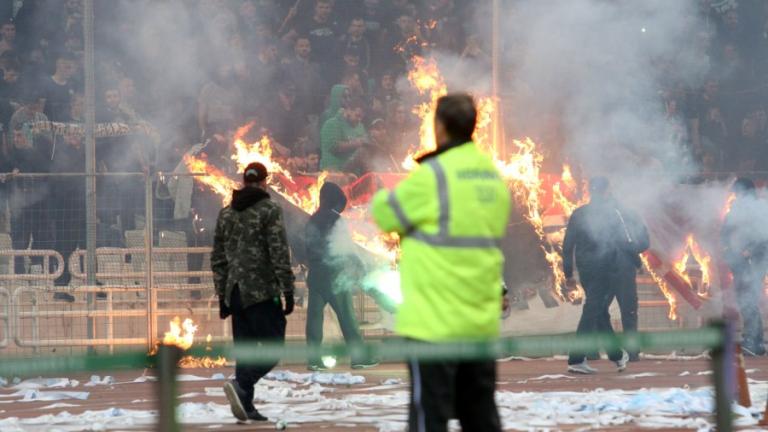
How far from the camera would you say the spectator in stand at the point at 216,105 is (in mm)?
16984

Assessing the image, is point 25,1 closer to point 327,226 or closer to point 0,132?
point 0,132

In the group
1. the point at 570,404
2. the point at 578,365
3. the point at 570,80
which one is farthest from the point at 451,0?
the point at 570,404

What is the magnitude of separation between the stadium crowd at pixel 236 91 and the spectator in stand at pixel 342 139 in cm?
2

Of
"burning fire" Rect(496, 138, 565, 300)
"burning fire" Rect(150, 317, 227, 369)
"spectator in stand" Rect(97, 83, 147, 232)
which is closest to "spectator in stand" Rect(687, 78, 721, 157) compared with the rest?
"burning fire" Rect(496, 138, 565, 300)

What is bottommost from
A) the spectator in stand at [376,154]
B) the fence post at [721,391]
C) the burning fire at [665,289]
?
the fence post at [721,391]

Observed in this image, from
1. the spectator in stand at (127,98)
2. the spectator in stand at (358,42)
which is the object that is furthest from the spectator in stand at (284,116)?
the spectator in stand at (127,98)

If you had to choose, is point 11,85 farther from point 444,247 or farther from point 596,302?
point 444,247

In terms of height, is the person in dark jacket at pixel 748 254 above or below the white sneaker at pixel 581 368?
above

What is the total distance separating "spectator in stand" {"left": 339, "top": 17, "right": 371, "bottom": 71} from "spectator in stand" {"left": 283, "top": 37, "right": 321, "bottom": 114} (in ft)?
2.02

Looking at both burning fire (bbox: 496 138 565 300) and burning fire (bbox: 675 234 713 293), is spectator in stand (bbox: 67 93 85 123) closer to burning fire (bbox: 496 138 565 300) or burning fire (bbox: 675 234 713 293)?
burning fire (bbox: 496 138 565 300)

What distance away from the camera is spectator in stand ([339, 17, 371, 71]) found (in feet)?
59.2

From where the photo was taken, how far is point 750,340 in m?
14.9

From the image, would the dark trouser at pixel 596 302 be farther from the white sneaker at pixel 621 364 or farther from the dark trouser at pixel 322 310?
the dark trouser at pixel 322 310

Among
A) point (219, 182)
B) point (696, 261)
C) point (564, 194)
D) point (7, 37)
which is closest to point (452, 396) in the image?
point (219, 182)
